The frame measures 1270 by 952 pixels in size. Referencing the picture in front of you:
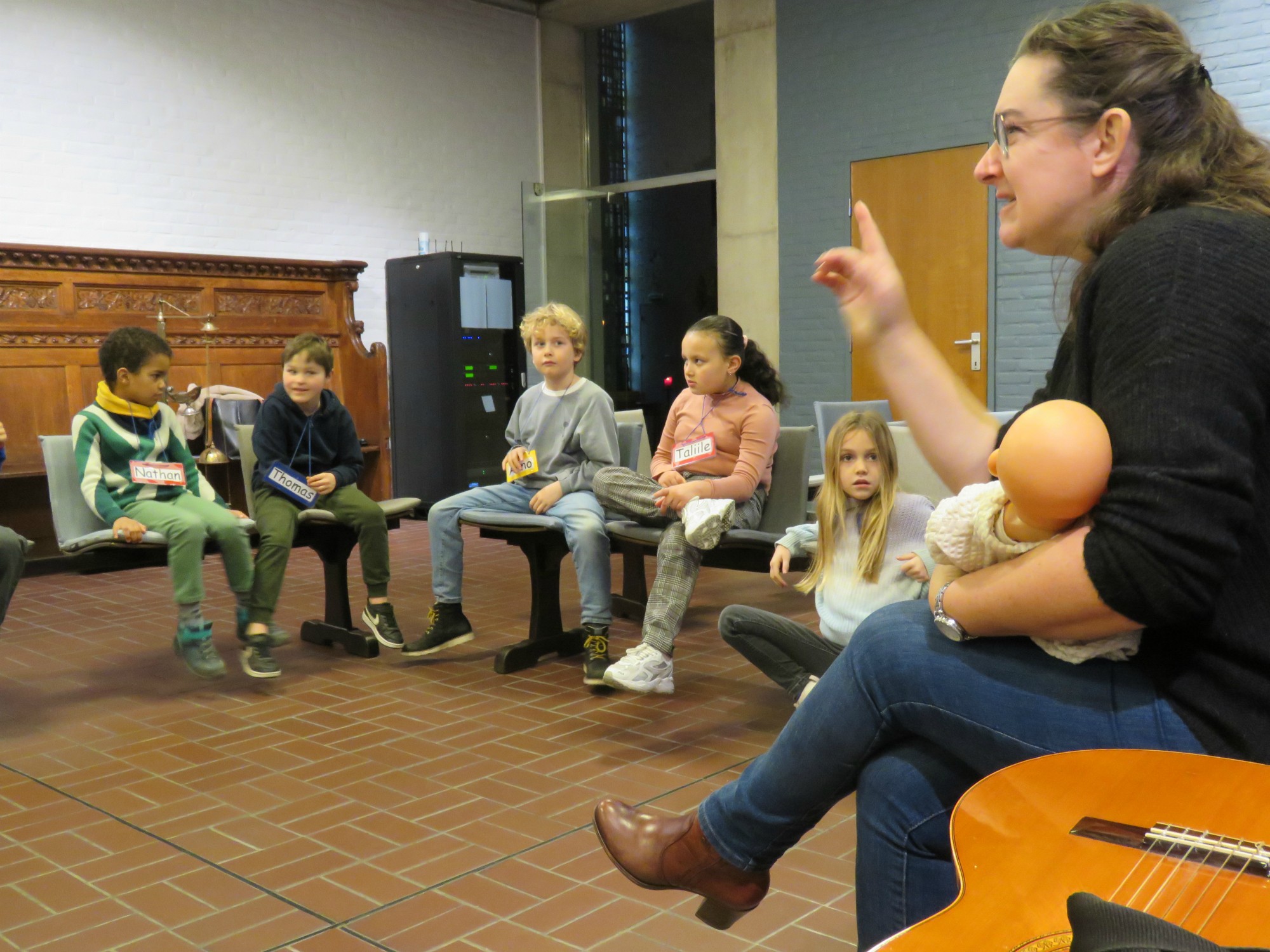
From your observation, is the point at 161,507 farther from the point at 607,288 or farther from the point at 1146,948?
the point at 607,288

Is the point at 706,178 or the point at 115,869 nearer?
the point at 115,869

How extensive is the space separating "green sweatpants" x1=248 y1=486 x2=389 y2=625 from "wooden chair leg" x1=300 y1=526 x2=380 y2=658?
0.09 meters

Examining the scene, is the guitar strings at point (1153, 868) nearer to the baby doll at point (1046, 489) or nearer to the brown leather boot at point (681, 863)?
the baby doll at point (1046, 489)

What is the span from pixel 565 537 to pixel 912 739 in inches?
104

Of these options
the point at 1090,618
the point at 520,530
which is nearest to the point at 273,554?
the point at 520,530

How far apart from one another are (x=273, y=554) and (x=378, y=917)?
2.05 m

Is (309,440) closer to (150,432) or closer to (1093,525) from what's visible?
(150,432)

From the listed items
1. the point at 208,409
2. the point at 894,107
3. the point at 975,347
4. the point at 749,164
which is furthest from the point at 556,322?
the point at 749,164

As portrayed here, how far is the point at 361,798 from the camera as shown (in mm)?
2711

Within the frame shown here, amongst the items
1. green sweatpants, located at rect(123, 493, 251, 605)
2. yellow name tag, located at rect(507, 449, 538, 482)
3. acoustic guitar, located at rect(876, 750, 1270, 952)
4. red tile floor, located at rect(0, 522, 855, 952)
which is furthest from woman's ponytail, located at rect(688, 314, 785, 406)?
acoustic guitar, located at rect(876, 750, 1270, 952)

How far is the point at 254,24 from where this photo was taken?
25.6 feet

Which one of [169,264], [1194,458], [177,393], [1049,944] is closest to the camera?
[1049,944]

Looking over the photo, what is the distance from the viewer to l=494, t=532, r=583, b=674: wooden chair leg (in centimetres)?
386

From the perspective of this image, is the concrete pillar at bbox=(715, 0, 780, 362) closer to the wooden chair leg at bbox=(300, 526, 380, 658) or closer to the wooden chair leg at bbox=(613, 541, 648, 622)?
the wooden chair leg at bbox=(613, 541, 648, 622)
